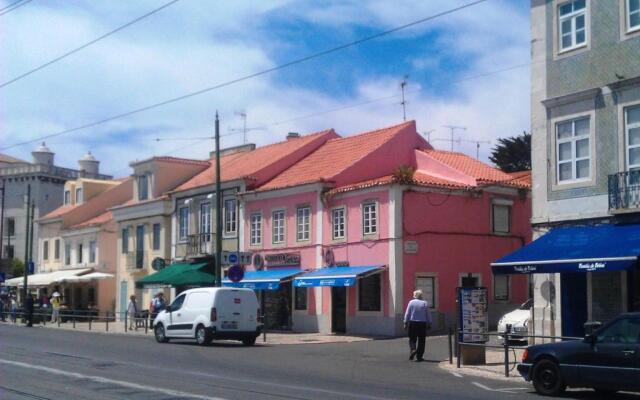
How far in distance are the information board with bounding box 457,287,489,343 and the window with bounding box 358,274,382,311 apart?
40.5ft

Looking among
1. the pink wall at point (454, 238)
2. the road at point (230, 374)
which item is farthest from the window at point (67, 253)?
the pink wall at point (454, 238)

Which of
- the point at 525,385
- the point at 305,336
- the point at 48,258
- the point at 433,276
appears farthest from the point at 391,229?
the point at 48,258

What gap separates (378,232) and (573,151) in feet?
37.7

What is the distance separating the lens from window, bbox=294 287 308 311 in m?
36.6

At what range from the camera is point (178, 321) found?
28.6m

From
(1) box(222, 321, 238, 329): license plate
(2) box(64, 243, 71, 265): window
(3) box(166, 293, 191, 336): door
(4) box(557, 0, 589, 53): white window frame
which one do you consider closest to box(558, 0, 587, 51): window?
(4) box(557, 0, 589, 53): white window frame

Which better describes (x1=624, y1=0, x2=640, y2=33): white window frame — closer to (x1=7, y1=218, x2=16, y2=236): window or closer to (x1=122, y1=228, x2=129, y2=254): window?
(x1=122, y1=228, x2=129, y2=254): window

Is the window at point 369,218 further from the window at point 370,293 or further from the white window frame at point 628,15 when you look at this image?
the white window frame at point 628,15

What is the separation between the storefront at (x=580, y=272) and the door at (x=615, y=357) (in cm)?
447

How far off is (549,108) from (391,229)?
409 inches

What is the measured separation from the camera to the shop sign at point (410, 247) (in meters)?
32.7

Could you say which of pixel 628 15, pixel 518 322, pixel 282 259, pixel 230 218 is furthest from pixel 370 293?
pixel 628 15

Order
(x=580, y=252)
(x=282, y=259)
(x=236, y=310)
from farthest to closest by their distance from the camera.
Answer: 1. (x=282, y=259)
2. (x=236, y=310)
3. (x=580, y=252)

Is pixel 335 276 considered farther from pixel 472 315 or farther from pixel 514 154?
pixel 514 154
